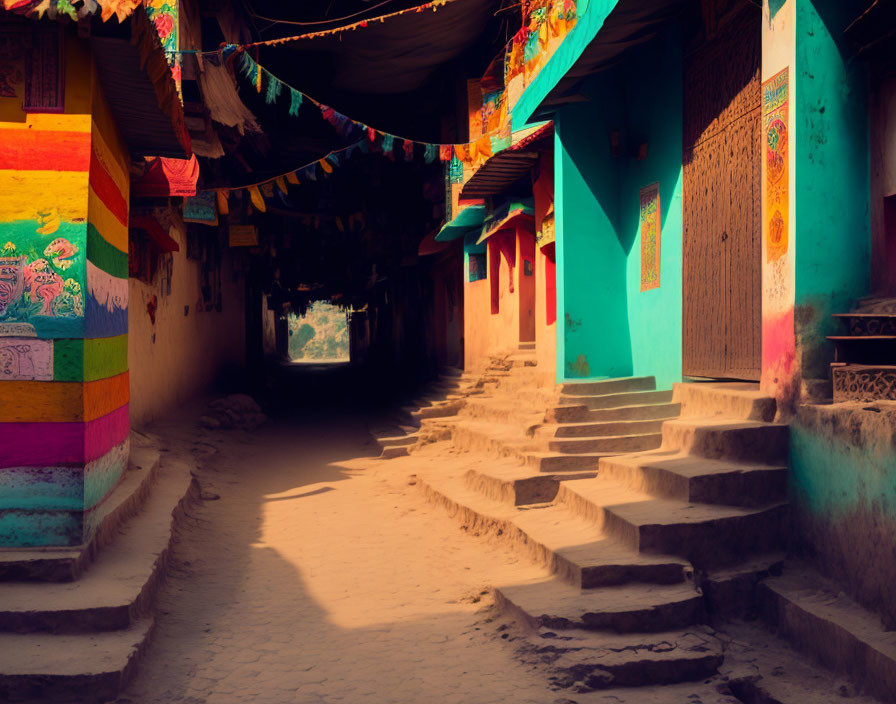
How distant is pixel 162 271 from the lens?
12.0 metres

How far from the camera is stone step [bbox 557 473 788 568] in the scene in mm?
4957

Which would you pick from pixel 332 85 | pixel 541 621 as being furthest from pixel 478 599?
pixel 332 85

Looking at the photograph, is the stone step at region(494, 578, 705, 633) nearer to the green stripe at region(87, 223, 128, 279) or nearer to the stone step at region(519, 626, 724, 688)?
the stone step at region(519, 626, 724, 688)

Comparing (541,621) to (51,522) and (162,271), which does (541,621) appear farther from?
(162,271)

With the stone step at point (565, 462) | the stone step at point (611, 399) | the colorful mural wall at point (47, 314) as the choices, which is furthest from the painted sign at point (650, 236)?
the colorful mural wall at point (47, 314)

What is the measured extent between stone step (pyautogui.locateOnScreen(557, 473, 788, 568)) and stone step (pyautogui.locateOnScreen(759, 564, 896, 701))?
10.7 inches

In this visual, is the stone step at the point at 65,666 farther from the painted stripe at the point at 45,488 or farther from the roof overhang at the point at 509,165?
the roof overhang at the point at 509,165

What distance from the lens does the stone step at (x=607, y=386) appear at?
8344mm

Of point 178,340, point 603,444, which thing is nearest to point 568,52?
point 603,444

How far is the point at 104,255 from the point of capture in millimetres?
5836

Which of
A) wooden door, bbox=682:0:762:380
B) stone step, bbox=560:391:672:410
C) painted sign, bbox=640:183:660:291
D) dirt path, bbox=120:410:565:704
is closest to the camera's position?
dirt path, bbox=120:410:565:704

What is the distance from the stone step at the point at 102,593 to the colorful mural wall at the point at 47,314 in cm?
35

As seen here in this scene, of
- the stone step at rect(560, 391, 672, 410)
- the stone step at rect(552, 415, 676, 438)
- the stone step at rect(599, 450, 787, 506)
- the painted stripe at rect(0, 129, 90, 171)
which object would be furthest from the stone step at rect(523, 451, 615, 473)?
the painted stripe at rect(0, 129, 90, 171)

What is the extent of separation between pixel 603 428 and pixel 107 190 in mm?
4904
